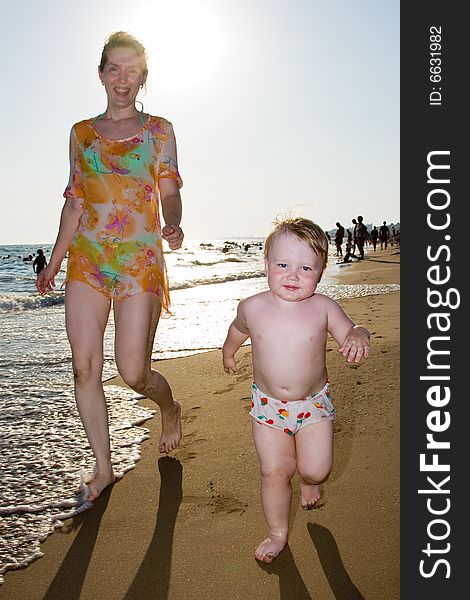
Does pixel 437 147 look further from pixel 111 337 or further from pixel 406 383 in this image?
pixel 111 337

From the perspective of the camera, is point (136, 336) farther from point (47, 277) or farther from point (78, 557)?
point (78, 557)

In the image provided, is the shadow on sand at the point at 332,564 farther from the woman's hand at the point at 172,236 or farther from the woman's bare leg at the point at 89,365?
the woman's hand at the point at 172,236

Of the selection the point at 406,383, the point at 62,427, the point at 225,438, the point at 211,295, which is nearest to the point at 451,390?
the point at 406,383

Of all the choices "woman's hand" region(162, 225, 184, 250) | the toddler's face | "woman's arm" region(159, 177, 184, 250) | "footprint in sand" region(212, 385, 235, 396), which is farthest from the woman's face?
"footprint in sand" region(212, 385, 235, 396)

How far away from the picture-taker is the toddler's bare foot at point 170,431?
3756mm

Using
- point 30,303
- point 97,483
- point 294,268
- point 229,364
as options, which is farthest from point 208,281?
point 294,268

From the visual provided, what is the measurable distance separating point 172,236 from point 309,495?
4.75 feet

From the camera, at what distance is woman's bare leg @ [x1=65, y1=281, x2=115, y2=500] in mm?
3352

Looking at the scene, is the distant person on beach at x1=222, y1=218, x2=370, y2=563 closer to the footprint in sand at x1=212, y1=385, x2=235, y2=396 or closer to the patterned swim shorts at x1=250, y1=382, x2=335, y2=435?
the patterned swim shorts at x1=250, y1=382, x2=335, y2=435

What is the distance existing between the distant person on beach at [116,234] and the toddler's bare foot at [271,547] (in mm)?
1047

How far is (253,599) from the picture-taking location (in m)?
2.33

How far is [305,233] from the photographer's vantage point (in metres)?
2.73

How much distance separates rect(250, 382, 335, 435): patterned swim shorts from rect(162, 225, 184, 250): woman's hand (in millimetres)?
1011

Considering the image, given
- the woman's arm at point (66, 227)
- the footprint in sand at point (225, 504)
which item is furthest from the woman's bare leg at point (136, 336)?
the footprint in sand at point (225, 504)
